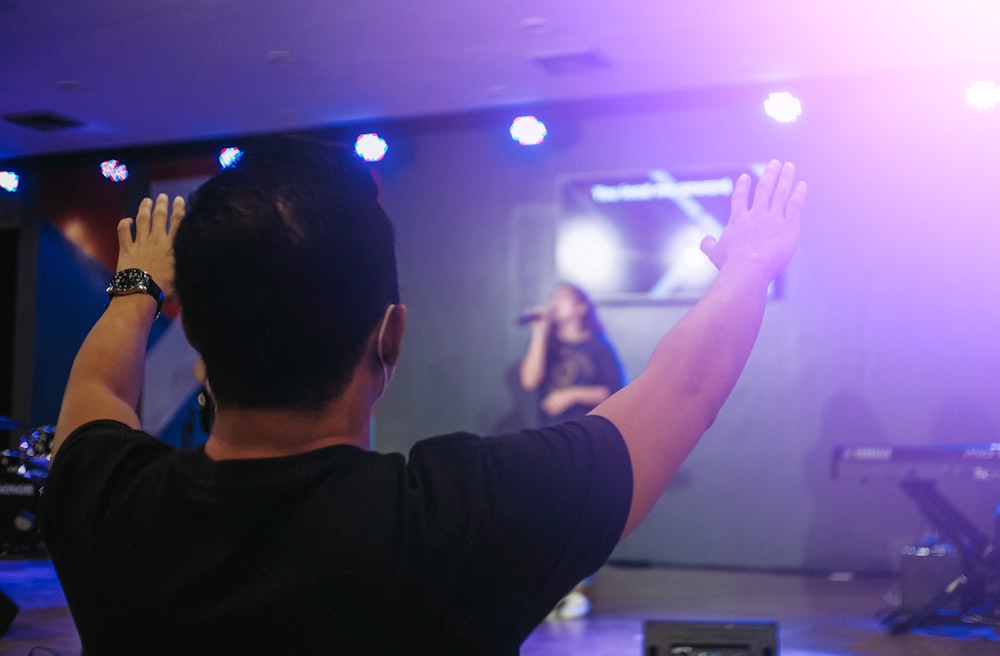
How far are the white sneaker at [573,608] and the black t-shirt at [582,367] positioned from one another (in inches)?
34.1

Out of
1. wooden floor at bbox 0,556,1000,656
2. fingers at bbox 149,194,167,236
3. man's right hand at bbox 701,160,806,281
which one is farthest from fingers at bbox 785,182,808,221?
wooden floor at bbox 0,556,1000,656

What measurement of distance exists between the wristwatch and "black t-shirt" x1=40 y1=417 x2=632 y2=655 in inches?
13.8

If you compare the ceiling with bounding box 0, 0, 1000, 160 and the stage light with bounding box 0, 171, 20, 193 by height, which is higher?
the ceiling with bounding box 0, 0, 1000, 160

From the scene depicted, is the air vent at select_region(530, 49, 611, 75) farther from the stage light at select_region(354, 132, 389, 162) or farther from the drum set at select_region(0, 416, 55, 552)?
the drum set at select_region(0, 416, 55, 552)

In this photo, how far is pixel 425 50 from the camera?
5.53 meters

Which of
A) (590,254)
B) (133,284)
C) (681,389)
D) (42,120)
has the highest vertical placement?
(42,120)

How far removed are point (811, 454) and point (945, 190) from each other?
5.70ft

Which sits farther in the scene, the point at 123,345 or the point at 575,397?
the point at 575,397

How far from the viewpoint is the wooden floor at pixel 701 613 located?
4.11m

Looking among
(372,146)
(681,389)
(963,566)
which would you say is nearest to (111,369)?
(681,389)

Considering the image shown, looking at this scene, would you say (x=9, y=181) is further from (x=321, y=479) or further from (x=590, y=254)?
(x=321, y=479)

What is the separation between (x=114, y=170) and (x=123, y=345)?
299 inches

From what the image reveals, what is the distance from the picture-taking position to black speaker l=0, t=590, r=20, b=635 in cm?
434

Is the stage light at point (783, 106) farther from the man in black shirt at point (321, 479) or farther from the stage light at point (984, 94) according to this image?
the man in black shirt at point (321, 479)
